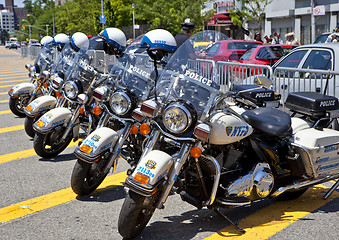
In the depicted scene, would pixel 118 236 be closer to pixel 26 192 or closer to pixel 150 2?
pixel 26 192

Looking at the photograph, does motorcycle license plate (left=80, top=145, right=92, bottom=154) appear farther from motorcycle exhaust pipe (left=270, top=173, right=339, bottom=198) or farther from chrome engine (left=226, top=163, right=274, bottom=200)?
motorcycle exhaust pipe (left=270, top=173, right=339, bottom=198)

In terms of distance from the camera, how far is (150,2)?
37.7m

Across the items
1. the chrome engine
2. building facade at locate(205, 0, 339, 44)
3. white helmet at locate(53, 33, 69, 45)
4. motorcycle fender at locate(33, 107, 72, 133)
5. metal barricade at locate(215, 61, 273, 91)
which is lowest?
the chrome engine

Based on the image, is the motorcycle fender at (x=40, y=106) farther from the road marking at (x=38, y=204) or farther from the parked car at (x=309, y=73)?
Result: the parked car at (x=309, y=73)

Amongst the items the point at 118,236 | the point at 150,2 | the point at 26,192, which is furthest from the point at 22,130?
the point at 150,2

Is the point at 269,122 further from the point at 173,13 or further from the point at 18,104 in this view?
the point at 173,13

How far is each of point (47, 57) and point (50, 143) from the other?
3427 mm

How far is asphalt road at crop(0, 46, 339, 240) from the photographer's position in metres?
3.91

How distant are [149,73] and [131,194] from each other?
1.76m

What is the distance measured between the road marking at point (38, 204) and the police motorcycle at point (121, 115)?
25cm

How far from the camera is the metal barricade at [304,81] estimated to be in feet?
20.3

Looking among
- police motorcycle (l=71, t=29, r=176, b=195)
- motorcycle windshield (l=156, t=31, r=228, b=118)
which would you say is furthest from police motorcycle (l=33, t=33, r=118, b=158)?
motorcycle windshield (l=156, t=31, r=228, b=118)

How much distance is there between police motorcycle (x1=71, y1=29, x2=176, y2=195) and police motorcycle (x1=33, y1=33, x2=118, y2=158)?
728 millimetres

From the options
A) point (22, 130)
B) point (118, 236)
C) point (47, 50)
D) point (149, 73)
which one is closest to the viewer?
point (118, 236)
